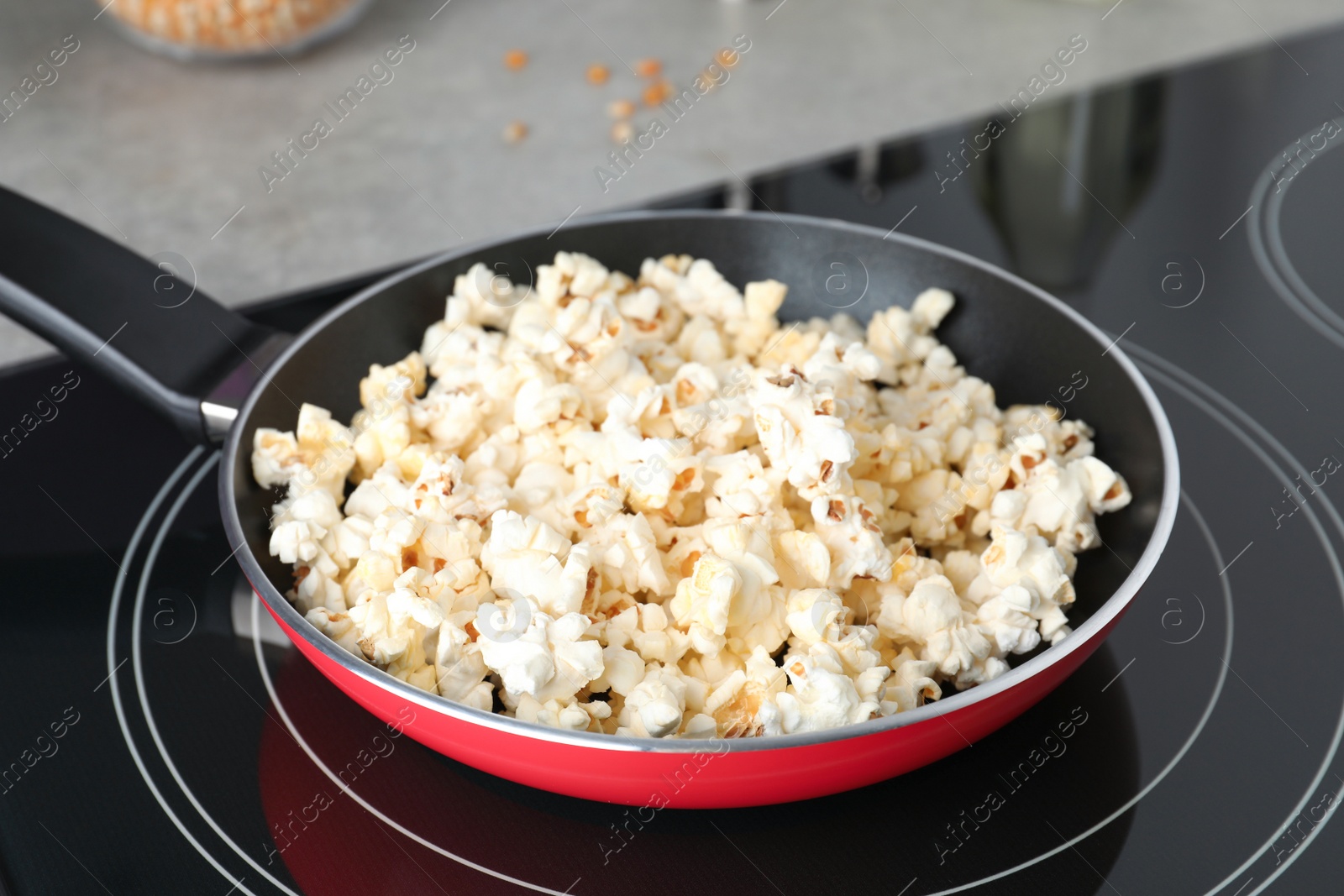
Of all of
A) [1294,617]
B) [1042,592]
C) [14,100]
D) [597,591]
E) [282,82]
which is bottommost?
[1294,617]

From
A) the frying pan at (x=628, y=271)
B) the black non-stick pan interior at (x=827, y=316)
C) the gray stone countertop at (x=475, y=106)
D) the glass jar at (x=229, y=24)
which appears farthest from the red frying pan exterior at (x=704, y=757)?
the glass jar at (x=229, y=24)

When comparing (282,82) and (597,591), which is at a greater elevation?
(282,82)

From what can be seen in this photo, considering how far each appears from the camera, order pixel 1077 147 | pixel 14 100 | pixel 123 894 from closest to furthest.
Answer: pixel 123 894 < pixel 1077 147 < pixel 14 100

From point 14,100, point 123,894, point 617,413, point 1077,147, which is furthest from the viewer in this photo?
point 14,100

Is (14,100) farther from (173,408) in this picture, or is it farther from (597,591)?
(597,591)

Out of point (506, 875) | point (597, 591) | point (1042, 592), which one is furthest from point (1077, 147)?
point (506, 875)

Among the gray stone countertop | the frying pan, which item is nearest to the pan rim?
the frying pan

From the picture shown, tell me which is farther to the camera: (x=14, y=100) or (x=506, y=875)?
(x=14, y=100)
